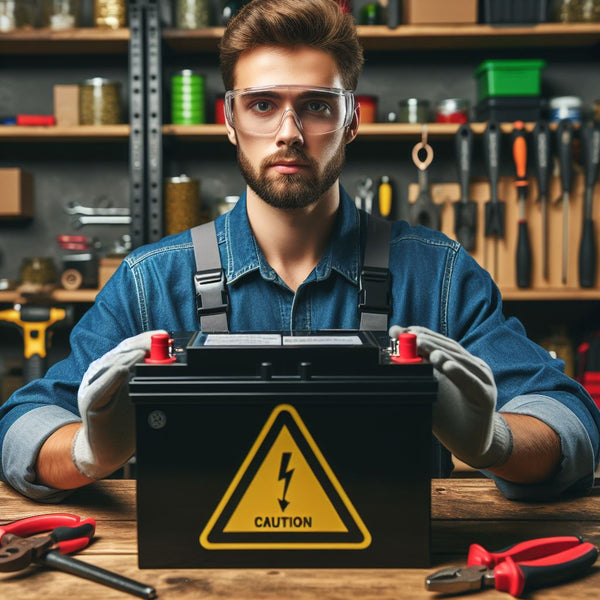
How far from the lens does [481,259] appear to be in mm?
2430

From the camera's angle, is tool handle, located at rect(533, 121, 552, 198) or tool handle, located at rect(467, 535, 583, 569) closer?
tool handle, located at rect(467, 535, 583, 569)

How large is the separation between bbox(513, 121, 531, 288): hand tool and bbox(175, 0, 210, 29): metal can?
3.54 feet

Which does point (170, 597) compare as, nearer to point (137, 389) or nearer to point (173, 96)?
point (137, 389)

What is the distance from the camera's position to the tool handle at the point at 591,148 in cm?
235

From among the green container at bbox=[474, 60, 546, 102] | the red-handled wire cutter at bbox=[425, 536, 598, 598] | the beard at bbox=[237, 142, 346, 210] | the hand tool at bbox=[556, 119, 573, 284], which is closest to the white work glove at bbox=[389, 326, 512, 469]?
the red-handled wire cutter at bbox=[425, 536, 598, 598]

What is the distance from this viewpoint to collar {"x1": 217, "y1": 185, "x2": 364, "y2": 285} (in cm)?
137

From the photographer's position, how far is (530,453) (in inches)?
37.8

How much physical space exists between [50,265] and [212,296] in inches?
55.9

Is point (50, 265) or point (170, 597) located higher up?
point (50, 265)

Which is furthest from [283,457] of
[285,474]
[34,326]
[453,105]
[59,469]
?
[453,105]

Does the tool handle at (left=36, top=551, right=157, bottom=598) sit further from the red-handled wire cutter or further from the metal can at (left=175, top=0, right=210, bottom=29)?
the metal can at (left=175, top=0, right=210, bottom=29)

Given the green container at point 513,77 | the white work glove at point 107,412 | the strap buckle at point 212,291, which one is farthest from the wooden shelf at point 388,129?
the white work glove at point 107,412

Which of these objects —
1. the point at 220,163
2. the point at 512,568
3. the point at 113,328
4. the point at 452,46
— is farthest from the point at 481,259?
the point at 512,568

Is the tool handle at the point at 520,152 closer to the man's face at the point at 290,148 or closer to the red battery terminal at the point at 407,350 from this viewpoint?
the man's face at the point at 290,148
